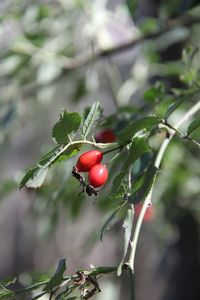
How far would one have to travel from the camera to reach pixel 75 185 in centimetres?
153

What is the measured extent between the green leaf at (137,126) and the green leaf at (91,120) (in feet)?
0.13

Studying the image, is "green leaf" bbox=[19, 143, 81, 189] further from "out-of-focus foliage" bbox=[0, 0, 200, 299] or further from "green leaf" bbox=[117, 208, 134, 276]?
"out-of-focus foliage" bbox=[0, 0, 200, 299]

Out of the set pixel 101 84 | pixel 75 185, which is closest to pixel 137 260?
pixel 101 84

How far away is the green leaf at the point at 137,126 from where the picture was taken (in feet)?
2.96

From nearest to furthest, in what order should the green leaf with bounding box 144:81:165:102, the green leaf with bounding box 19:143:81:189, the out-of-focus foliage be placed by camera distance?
the green leaf with bounding box 19:143:81:189 < the green leaf with bounding box 144:81:165:102 < the out-of-focus foliage

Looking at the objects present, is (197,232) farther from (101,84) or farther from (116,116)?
(101,84)

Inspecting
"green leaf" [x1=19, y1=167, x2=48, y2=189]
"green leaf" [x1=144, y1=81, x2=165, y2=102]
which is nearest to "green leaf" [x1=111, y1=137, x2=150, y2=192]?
"green leaf" [x1=19, y1=167, x2=48, y2=189]

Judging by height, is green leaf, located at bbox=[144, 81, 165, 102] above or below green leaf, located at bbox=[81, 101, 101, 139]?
below

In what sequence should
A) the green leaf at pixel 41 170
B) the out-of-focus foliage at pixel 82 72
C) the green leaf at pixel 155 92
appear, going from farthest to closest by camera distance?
the out-of-focus foliage at pixel 82 72 < the green leaf at pixel 155 92 < the green leaf at pixel 41 170

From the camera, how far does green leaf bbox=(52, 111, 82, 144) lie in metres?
0.89

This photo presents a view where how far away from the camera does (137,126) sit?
35.5 inches

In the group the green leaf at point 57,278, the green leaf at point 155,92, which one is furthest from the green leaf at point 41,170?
the green leaf at point 155,92

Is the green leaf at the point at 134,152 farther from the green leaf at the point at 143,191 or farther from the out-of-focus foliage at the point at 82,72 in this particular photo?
the out-of-focus foliage at the point at 82,72

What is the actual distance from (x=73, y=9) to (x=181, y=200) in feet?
2.16
